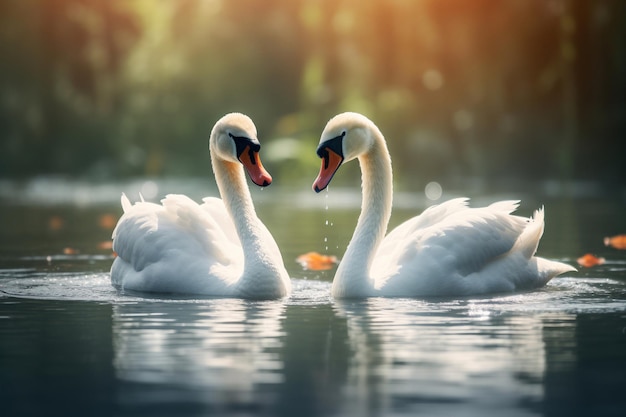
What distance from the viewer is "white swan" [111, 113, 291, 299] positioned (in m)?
10.1

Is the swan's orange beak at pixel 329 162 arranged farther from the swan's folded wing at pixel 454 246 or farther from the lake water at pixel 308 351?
the lake water at pixel 308 351

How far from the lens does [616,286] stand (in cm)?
1057

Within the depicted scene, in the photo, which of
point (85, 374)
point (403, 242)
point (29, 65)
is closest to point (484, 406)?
point (85, 374)

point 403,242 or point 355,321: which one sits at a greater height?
point 403,242

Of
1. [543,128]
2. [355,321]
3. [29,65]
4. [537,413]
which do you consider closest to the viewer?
[537,413]

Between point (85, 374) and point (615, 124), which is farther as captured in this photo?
point (615, 124)

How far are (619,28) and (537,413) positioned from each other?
30.5 metres

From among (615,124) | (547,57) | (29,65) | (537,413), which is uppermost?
(29,65)

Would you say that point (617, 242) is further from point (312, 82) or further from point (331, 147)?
point (312, 82)

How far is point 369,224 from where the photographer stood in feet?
34.4

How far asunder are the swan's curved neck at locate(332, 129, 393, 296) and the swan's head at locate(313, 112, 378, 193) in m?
0.14

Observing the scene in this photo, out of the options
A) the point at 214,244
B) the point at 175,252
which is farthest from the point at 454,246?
the point at 175,252

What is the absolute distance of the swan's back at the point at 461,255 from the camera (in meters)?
9.92

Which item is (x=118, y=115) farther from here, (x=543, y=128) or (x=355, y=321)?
(x=355, y=321)
